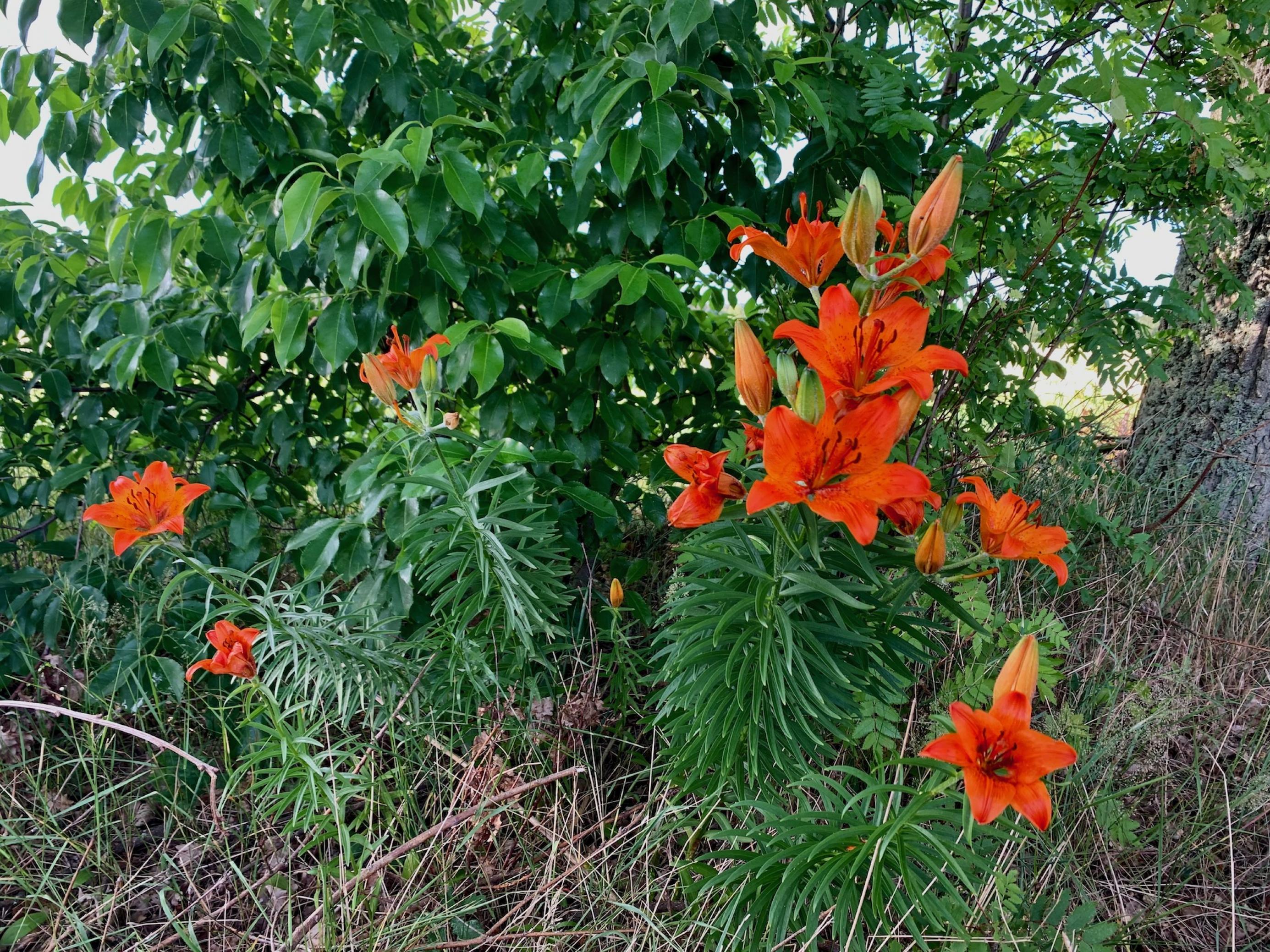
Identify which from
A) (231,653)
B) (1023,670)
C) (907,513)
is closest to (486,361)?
(231,653)

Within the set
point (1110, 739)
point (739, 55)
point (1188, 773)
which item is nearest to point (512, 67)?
point (739, 55)

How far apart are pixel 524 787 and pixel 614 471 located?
2.85 feet

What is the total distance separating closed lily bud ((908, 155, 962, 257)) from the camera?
3.13 feet

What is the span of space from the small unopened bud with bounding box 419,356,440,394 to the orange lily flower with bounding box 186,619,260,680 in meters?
0.49

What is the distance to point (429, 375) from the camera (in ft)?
4.58

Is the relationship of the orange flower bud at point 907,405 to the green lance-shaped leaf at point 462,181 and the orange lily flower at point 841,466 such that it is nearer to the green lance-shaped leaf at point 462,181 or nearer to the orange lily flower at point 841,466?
the orange lily flower at point 841,466

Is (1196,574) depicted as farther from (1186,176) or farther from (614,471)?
(614,471)

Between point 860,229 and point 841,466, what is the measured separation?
29 centimetres

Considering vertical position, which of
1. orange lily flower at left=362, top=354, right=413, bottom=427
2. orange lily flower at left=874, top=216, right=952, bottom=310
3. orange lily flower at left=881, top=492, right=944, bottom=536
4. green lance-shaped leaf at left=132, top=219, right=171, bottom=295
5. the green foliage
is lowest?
the green foliage

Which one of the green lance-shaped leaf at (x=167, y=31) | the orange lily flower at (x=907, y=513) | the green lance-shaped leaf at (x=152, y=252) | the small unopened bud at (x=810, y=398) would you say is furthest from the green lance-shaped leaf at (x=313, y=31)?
the orange lily flower at (x=907, y=513)

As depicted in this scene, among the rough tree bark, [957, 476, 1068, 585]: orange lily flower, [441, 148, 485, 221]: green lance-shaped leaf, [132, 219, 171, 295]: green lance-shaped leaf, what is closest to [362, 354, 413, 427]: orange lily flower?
[441, 148, 485, 221]: green lance-shaped leaf

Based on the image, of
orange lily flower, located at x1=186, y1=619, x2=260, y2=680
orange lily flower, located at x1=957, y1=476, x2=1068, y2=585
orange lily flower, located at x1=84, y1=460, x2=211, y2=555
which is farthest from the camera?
orange lily flower, located at x1=186, y1=619, x2=260, y2=680

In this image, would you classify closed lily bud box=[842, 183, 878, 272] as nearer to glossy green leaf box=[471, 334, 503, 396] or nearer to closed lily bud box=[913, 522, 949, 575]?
closed lily bud box=[913, 522, 949, 575]

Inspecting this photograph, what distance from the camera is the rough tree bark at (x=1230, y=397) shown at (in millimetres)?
2807
